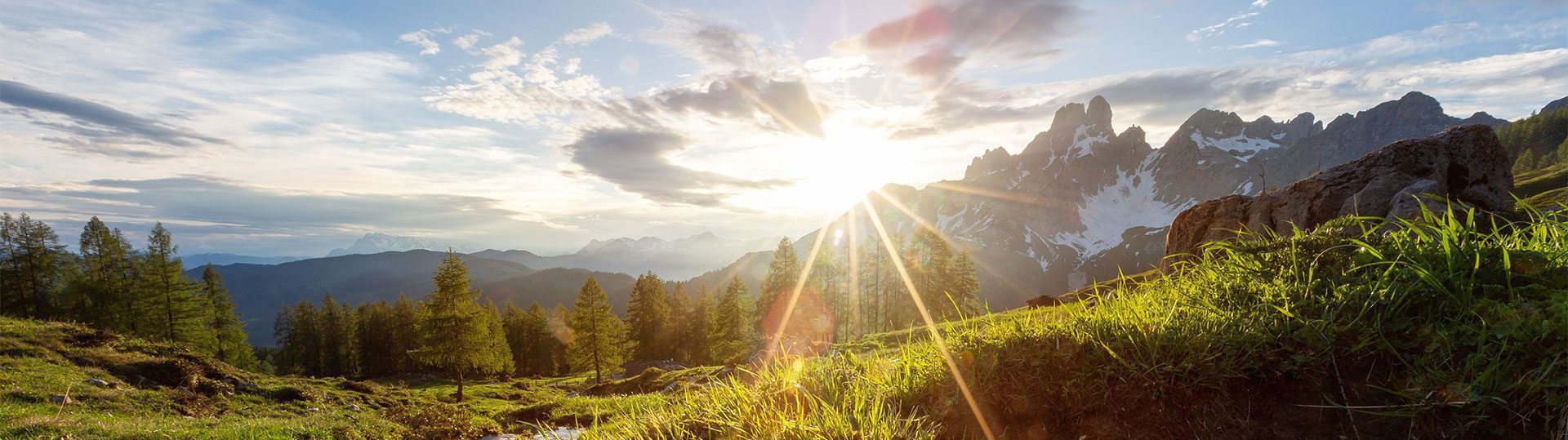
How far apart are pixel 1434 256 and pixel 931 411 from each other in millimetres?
2964

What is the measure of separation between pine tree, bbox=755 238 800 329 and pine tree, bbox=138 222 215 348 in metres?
52.0

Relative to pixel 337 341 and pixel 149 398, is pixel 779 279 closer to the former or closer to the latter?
pixel 149 398

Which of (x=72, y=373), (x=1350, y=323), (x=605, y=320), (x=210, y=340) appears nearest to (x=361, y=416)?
(x=72, y=373)

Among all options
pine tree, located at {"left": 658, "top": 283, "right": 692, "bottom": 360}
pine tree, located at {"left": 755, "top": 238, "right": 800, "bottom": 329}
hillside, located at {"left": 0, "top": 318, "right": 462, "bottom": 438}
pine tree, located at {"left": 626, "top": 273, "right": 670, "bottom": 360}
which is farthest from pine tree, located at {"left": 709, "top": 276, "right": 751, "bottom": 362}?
hillside, located at {"left": 0, "top": 318, "right": 462, "bottom": 438}

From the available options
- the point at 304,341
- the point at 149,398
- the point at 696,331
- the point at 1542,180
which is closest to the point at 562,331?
the point at 696,331

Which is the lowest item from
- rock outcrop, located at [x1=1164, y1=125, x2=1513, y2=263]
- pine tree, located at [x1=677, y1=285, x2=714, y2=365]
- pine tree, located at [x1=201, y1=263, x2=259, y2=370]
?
pine tree, located at [x1=677, y1=285, x2=714, y2=365]

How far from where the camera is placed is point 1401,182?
29.8 feet

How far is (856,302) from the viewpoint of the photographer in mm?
85312

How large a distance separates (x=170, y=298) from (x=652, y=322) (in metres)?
45.5

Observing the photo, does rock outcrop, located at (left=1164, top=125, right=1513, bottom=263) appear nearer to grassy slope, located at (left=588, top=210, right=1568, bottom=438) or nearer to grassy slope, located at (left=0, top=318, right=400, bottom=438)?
grassy slope, located at (left=588, top=210, right=1568, bottom=438)

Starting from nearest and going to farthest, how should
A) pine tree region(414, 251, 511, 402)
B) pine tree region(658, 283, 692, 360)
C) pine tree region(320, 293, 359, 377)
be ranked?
pine tree region(414, 251, 511, 402) < pine tree region(658, 283, 692, 360) < pine tree region(320, 293, 359, 377)

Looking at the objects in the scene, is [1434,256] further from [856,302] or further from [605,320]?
[856,302]

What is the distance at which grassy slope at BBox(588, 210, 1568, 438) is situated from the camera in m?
2.51

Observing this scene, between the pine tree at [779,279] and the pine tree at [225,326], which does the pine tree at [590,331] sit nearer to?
the pine tree at [779,279]
